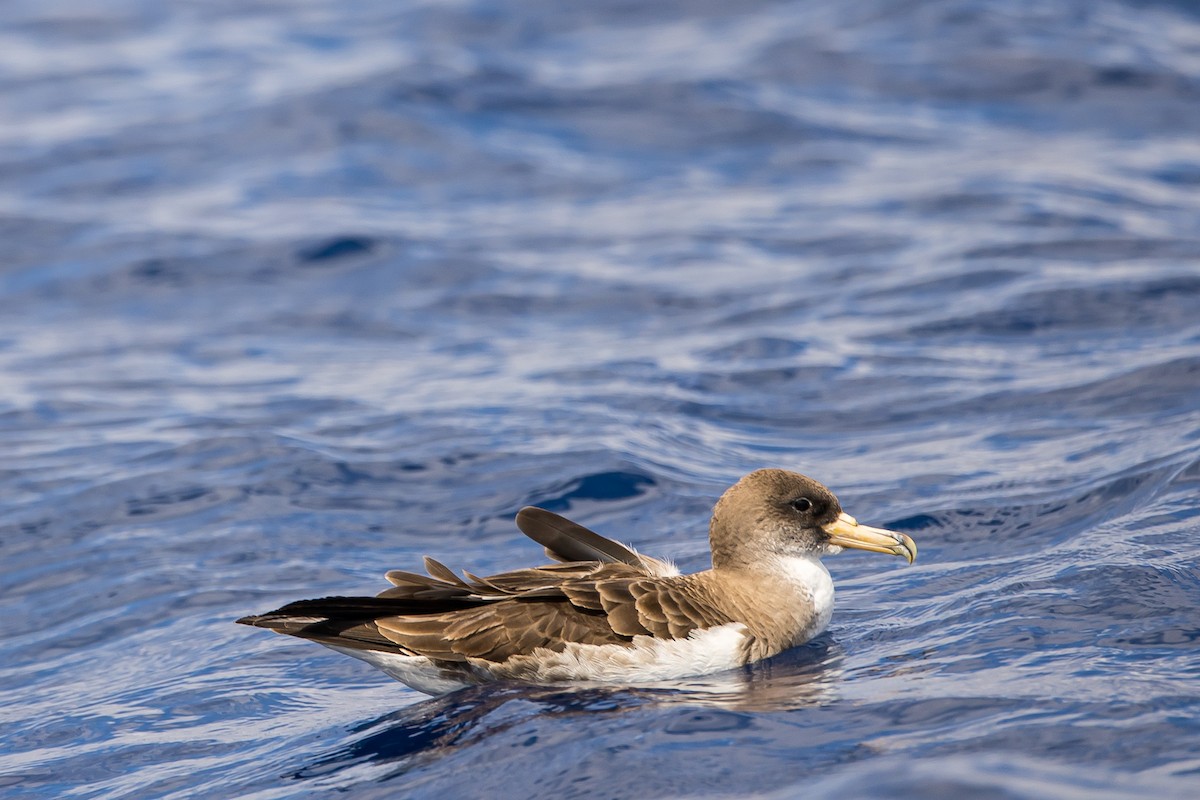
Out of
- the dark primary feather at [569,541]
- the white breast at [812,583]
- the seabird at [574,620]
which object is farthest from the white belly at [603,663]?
the dark primary feather at [569,541]

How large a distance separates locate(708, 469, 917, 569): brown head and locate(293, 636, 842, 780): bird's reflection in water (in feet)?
1.92

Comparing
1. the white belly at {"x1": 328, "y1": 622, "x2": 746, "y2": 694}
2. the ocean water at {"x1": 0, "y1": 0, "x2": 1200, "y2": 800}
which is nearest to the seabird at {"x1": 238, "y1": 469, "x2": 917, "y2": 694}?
the white belly at {"x1": 328, "y1": 622, "x2": 746, "y2": 694}

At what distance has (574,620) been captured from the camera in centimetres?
665

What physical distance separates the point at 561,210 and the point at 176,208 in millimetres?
4089

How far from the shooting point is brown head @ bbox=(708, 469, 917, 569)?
7.24m

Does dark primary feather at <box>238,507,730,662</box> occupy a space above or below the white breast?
above

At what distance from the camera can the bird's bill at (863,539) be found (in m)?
7.33

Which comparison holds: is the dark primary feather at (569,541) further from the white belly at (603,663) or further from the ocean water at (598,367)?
the ocean water at (598,367)

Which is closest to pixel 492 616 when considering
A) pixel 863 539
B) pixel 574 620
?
pixel 574 620

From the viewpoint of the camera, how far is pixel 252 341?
13297 mm

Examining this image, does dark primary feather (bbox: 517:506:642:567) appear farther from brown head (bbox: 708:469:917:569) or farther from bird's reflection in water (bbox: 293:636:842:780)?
bird's reflection in water (bbox: 293:636:842:780)

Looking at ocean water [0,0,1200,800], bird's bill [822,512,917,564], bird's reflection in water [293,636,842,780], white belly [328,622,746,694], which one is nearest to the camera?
bird's reflection in water [293,636,842,780]

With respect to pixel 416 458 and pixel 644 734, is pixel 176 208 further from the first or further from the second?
pixel 644 734

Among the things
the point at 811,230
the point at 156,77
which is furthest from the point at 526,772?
the point at 156,77
